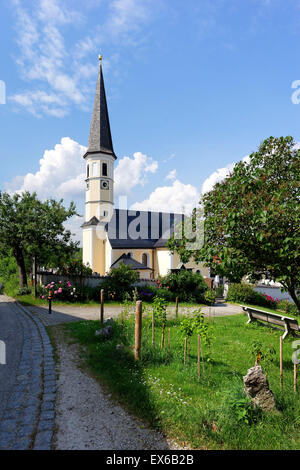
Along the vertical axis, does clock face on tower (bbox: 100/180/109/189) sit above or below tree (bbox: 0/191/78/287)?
above

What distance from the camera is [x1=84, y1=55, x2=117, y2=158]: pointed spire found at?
39156 mm

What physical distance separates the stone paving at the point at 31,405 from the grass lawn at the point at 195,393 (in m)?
1.04

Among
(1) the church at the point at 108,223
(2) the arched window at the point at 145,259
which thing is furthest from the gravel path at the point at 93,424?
(2) the arched window at the point at 145,259

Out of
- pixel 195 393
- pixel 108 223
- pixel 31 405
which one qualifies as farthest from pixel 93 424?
pixel 108 223

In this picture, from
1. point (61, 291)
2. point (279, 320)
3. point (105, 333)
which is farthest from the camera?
point (61, 291)

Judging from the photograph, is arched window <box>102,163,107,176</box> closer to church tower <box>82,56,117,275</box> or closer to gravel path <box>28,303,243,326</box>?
church tower <box>82,56,117,275</box>

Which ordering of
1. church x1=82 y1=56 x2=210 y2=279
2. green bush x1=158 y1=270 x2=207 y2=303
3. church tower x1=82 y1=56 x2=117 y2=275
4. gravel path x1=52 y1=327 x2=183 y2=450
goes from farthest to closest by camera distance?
church tower x1=82 y1=56 x2=117 y2=275
church x1=82 y1=56 x2=210 y2=279
green bush x1=158 y1=270 x2=207 y2=303
gravel path x1=52 y1=327 x2=183 y2=450

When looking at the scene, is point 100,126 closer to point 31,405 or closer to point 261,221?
point 261,221

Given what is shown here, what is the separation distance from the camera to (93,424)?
3.99 metres

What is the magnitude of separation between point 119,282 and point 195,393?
14.1 metres

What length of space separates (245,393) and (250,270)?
2.36m

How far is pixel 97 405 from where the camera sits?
4547mm

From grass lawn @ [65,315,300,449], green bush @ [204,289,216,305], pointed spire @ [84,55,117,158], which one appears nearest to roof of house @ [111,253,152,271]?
green bush @ [204,289,216,305]
